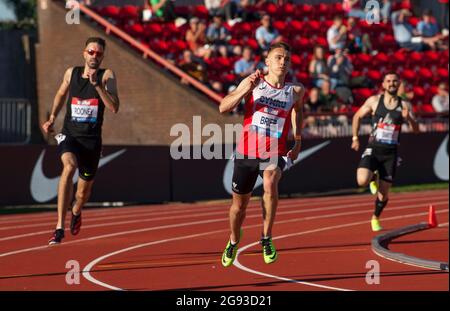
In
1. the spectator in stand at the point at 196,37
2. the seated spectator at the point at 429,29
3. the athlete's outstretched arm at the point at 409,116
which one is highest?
the seated spectator at the point at 429,29

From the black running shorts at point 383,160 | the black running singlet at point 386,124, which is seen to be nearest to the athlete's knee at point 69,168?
the black running shorts at point 383,160

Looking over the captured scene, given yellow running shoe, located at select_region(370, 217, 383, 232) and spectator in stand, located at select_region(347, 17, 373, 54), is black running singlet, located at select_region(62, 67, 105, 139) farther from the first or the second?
spectator in stand, located at select_region(347, 17, 373, 54)

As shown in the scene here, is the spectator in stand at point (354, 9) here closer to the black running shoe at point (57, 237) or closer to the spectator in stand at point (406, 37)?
the spectator in stand at point (406, 37)

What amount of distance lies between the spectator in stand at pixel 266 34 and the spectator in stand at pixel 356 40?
98.0 inches

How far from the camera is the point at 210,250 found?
13.2 meters

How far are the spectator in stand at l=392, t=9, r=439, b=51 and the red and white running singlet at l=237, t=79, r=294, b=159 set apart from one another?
2051cm

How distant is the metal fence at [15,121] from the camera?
2428 centimetres

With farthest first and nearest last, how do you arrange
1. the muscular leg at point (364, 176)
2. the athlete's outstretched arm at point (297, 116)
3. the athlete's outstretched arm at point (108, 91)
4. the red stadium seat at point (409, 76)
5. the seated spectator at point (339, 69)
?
the red stadium seat at point (409, 76) < the seated spectator at point (339, 69) < the muscular leg at point (364, 176) < the athlete's outstretched arm at point (108, 91) < the athlete's outstretched arm at point (297, 116)

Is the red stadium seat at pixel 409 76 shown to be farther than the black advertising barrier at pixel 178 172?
Yes

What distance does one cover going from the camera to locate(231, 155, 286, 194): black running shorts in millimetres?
10297

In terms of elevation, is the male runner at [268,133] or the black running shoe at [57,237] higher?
the male runner at [268,133]

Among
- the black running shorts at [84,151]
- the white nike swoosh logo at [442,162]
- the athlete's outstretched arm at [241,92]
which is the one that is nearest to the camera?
the athlete's outstretched arm at [241,92]

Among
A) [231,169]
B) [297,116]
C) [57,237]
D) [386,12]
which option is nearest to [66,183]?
[57,237]

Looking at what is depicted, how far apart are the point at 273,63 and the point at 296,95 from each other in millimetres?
455
